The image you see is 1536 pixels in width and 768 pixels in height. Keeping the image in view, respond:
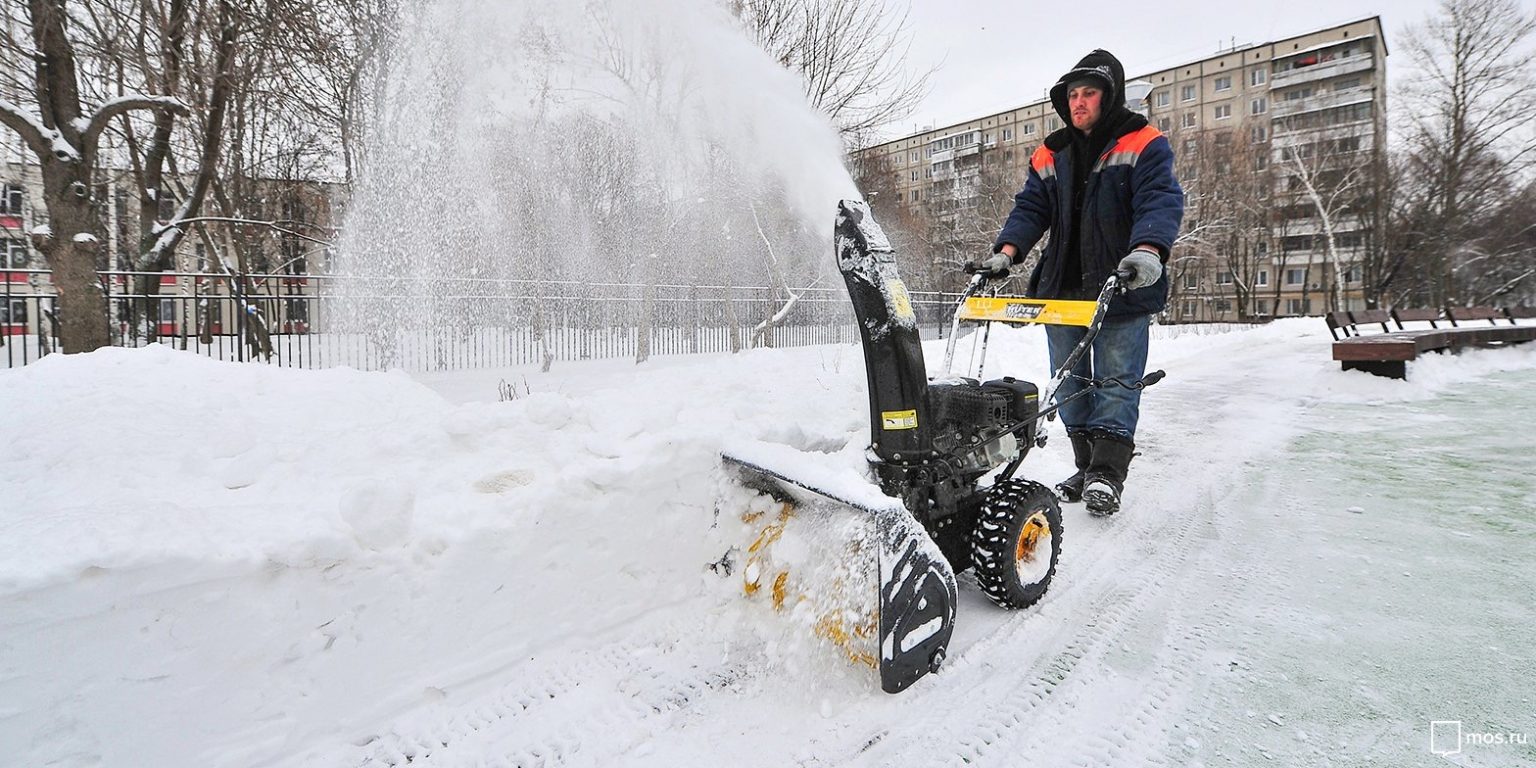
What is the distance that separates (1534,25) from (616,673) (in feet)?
122

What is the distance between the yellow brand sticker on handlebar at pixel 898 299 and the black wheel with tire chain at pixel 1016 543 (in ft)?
2.46

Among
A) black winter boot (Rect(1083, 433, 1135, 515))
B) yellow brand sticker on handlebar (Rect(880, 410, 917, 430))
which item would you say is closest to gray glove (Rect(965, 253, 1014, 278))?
black winter boot (Rect(1083, 433, 1135, 515))

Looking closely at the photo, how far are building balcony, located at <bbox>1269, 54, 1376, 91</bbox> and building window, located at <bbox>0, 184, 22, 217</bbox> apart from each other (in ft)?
213

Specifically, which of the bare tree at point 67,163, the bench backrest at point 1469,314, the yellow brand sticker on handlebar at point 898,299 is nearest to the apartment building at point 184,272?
the bare tree at point 67,163

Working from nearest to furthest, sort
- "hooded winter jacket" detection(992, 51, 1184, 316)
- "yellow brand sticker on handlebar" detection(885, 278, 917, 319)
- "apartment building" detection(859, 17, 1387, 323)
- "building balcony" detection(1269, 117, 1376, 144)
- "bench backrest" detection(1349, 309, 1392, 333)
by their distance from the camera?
"yellow brand sticker on handlebar" detection(885, 278, 917, 319) < "hooded winter jacket" detection(992, 51, 1184, 316) < "bench backrest" detection(1349, 309, 1392, 333) < "apartment building" detection(859, 17, 1387, 323) < "building balcony" detection(1269, 117, 1376, 144)

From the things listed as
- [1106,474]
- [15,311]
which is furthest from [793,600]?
[15,311]

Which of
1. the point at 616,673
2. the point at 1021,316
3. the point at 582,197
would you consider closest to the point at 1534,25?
the point at 582,197

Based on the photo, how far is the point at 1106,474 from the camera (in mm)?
3404

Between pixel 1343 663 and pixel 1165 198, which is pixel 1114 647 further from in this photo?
pixel 1165 198

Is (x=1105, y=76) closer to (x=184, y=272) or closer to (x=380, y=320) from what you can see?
(x=380, y=320)

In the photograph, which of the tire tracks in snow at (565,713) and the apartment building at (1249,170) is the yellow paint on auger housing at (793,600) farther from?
the apartment building at (1249,170)

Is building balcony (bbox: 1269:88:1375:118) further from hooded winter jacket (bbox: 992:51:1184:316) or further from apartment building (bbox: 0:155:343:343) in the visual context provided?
apartment building (bbox: 0:155:343:343)

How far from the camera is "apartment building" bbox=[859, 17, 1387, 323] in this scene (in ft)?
94.5

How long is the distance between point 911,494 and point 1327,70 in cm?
6335
